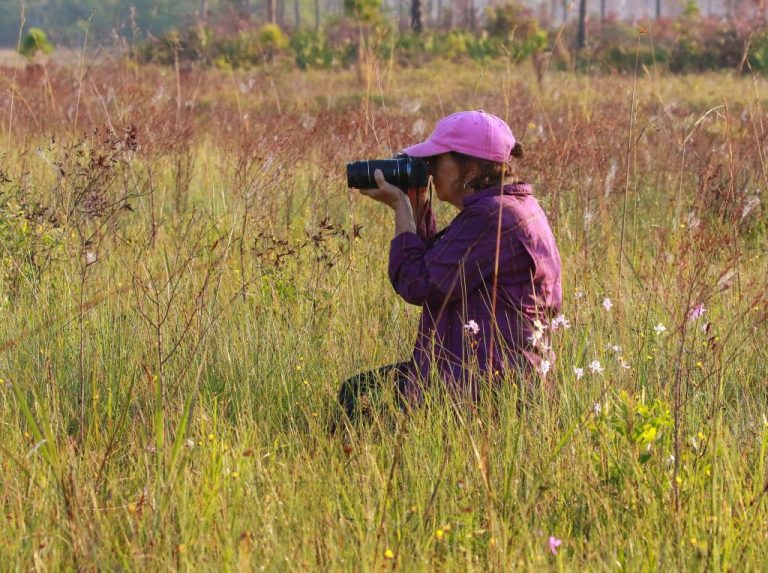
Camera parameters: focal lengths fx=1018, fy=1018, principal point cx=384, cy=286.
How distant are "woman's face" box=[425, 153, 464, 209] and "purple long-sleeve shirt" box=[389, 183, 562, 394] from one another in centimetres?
10

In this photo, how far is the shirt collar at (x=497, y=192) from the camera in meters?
2.95

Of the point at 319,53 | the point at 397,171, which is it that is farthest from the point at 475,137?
the point at 319,53

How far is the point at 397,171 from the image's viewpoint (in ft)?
10.2

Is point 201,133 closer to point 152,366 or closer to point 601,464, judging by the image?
point 152,366

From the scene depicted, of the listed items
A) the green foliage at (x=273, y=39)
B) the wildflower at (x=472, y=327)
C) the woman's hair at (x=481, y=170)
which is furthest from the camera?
the green foliage at (x=273, y=39)

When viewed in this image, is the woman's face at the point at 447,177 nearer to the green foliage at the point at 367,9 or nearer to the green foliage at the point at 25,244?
the green foliage at the point at 25,244

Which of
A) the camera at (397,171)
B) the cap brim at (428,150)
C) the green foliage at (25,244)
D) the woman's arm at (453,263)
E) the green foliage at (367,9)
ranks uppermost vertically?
the green foliage at (367,9)

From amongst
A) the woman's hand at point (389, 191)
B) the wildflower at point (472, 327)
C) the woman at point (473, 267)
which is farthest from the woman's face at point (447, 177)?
the wildflower at point (472, 327)

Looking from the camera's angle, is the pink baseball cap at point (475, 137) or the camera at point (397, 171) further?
the camera at point (397, 171)

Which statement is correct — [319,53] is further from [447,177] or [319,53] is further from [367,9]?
[447,177]

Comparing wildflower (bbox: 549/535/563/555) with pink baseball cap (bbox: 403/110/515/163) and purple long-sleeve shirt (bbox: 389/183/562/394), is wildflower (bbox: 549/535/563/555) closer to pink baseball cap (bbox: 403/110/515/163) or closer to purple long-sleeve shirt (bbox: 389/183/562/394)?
purple long-sleeve shirt (bbox: 389/183/562/394)

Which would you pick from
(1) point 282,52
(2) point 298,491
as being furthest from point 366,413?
(1) point 282,52

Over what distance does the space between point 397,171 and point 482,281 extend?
46 centimetres

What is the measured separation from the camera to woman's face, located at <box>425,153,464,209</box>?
3.05 m
